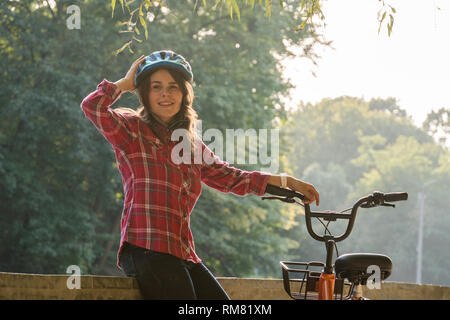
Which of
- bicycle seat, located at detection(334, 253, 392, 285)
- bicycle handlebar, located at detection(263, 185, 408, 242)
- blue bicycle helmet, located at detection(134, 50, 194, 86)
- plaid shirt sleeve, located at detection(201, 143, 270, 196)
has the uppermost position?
blue bicycle helmet, located at detection(134, 50, 194, 86)

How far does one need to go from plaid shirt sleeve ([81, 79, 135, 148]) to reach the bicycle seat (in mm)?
816

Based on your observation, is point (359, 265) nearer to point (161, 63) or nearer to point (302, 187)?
point (302, 187)

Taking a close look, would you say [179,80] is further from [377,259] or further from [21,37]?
[21,37]

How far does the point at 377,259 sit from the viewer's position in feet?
6.54

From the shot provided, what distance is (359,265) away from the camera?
1.98m

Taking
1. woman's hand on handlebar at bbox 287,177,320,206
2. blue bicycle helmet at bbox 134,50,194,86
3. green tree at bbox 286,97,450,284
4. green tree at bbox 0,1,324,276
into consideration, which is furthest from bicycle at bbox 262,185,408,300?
green tree at bbox 286,97,450,284

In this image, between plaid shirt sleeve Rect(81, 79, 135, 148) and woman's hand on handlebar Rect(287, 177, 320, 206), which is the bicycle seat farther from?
plaid shirt sleeve Rect(81, 79, 135, 148)

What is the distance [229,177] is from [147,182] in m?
0.44

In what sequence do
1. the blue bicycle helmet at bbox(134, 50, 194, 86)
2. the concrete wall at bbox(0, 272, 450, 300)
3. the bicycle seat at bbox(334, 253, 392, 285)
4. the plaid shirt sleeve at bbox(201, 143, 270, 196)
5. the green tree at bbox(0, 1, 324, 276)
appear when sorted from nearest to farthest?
the concrete wall at bbox(0, 272, 450, 300)
the bicycle seat at bbox(334, 253, 392, 285)
the blue bicycle helmet at bbox(134, 50, 194, 86)
the plaid shirt sleeve at bbox(201, 143, 270, 196)
the green tree at bbox(0, 1, 324, 276)

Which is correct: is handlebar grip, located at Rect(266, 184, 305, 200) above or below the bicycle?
above

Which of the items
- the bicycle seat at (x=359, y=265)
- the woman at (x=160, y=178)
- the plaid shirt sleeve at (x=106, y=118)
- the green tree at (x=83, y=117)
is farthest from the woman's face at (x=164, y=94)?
the green tree at (x=83, y=117)

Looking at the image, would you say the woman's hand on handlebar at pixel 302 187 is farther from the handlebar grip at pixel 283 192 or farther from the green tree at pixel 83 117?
the green tree at pixel 83 117

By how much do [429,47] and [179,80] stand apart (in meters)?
26.2

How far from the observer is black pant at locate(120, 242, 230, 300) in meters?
1.88
